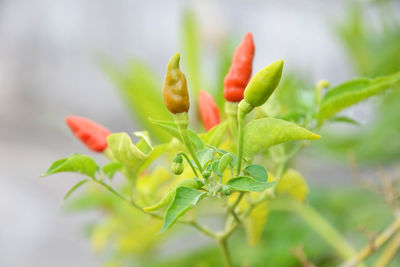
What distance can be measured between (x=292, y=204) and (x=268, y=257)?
9cm

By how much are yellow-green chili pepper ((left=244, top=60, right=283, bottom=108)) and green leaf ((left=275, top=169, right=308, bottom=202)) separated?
11 centimetres

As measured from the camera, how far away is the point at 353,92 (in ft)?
0.92

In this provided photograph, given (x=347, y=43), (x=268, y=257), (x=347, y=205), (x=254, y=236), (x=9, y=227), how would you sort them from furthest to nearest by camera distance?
1. (x=9, y=227)
2. (x=347, y=43)
3. (x=347, y=205)
4. (x=268, y=257)
5. (x=254, y=236)

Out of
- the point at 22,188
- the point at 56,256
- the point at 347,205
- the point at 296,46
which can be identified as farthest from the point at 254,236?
the point at 296,46

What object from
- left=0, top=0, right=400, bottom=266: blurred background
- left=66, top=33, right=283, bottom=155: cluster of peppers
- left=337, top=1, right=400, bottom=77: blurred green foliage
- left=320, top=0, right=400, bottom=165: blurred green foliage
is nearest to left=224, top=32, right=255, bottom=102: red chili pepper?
left=66, top=33, right=283, bottom=155: cluster of peppers

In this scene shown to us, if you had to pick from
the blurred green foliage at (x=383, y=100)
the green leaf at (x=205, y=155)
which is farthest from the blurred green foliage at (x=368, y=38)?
the green leaf at (x=205, y=155)

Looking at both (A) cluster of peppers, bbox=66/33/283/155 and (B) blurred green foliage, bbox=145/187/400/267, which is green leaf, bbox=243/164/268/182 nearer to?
(A) cluster of peppers, bbox=66/33/283/155

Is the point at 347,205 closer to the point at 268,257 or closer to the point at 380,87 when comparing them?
the point at 268,257

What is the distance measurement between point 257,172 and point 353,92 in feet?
0.31

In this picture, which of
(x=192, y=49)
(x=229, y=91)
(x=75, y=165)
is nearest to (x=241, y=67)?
(x=229, y=91)

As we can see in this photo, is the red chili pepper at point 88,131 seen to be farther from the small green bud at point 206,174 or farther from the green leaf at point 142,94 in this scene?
the green leaf at point 142,94

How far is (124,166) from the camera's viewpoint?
281 mm

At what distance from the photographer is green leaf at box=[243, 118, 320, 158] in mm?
224

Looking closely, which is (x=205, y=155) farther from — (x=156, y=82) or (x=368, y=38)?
(x=368, y=38)
